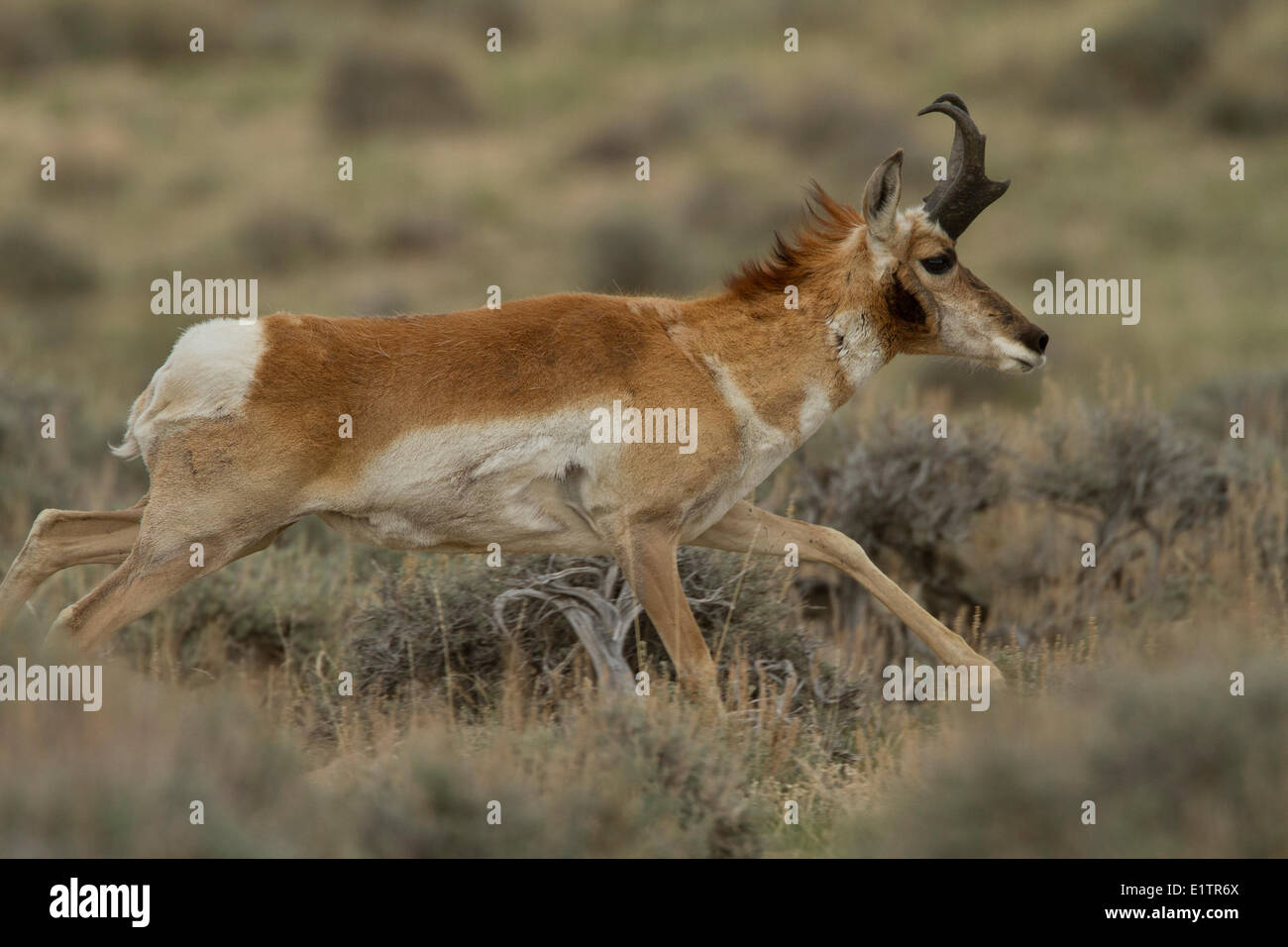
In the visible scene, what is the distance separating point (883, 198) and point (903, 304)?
19.0 inches

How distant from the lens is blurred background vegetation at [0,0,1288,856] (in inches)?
193

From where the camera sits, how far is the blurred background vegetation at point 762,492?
193 inches

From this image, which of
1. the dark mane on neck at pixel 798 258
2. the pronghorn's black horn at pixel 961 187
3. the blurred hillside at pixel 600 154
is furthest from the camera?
the blurred hillside at pixel 600 154

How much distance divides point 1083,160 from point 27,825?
25.9 meters

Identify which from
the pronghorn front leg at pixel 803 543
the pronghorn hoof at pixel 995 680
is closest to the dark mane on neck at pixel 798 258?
the pronghorn front leg at pixel 803 543

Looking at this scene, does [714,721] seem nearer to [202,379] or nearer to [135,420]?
[202,379]

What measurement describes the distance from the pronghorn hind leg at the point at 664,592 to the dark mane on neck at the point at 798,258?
128cm

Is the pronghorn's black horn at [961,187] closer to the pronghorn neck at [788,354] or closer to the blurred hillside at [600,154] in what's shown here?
the pronghorn neck at [788,354]

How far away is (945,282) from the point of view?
7.16 m

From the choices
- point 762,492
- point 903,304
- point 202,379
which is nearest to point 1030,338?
point 903,304

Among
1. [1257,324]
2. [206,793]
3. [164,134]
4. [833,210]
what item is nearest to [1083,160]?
[1257,324]

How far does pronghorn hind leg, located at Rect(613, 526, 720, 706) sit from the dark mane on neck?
128cm
